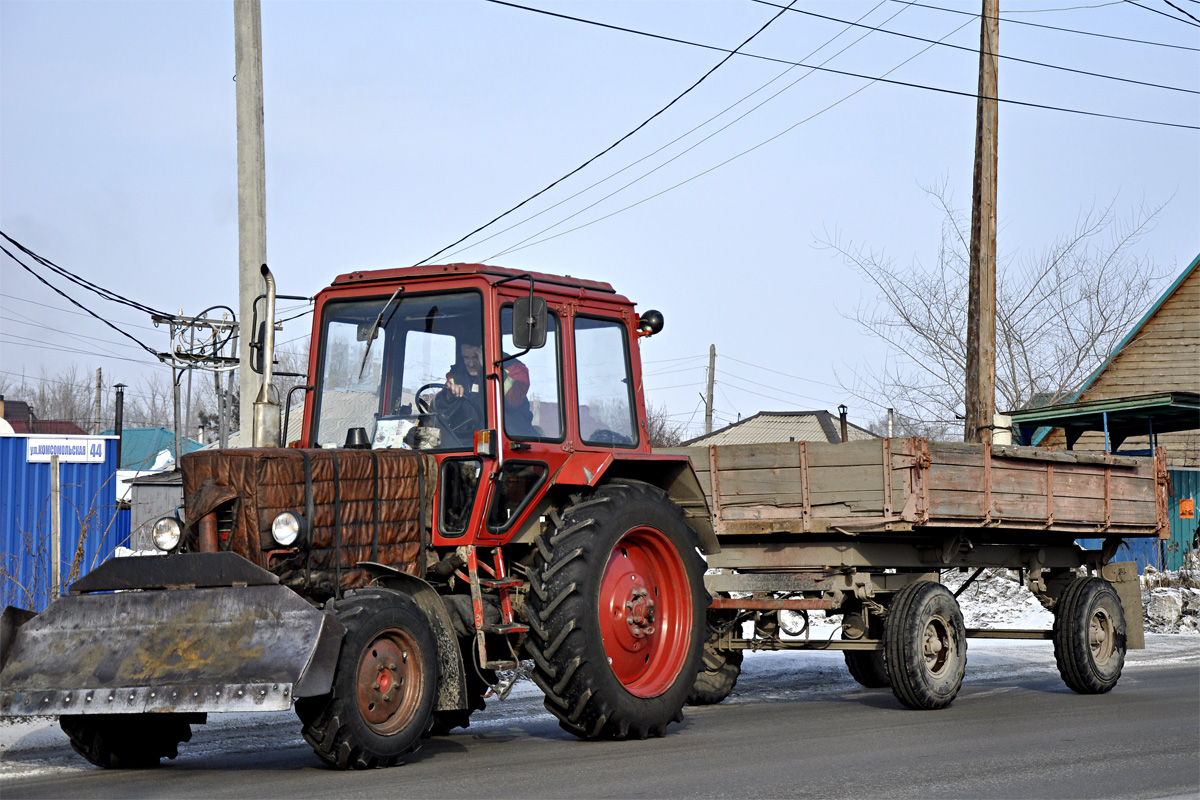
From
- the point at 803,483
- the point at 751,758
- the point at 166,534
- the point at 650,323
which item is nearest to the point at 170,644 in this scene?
the point at 166,534

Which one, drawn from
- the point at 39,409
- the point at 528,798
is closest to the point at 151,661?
the point at 528,798

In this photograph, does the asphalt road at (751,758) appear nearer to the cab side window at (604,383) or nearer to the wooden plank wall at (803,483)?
the wooden plank wall at (803,483)

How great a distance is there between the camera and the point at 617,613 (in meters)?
8.27

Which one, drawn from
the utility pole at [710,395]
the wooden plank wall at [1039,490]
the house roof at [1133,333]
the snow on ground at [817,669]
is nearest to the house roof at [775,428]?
the utility pole at [710,395]

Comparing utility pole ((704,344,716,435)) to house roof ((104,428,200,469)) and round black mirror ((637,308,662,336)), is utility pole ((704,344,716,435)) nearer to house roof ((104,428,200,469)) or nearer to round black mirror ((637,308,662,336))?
house roof ((104,428,200,469))

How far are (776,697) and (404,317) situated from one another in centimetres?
508

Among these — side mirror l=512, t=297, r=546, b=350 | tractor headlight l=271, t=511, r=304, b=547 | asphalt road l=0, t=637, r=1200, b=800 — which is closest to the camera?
asphalt road l=0, t=637, r=1200, b=800

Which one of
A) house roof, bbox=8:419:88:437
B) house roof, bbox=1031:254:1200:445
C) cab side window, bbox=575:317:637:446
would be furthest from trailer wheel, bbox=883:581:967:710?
house roof, bbox=8:419:88:437

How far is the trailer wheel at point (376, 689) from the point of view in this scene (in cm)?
653

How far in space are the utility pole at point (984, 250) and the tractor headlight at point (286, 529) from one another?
10.6 meters

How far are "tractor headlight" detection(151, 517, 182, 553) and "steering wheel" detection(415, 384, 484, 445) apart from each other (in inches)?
65.9

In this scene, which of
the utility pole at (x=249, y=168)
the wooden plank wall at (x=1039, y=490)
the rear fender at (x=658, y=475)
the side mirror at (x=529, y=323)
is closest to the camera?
the side mirror at (x=529, y=323)

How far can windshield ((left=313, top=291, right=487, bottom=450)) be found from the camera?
8023 mm

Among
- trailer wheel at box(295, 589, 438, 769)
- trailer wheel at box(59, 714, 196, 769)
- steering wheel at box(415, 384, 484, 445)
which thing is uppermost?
steering wheel at box(415, 384, 484, 445)
